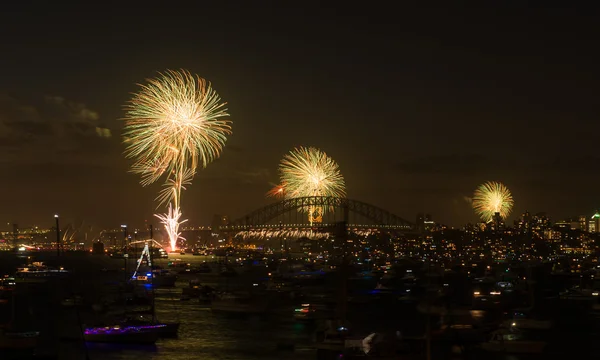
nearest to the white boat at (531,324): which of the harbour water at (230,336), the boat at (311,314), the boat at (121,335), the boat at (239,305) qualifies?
the harbour water at (230,336)

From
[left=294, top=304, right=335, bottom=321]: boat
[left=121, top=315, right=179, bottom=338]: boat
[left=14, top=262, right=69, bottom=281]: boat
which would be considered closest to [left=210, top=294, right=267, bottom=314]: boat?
[left=294, top=304, right=335, bottom=321]: boat

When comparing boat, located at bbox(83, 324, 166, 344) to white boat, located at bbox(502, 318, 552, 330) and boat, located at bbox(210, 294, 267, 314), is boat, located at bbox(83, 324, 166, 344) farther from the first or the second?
white boat, located at bbox(502, 318, 552, 330)

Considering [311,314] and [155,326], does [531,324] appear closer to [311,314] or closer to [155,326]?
[311,314]

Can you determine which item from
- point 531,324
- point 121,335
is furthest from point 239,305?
point 531,324

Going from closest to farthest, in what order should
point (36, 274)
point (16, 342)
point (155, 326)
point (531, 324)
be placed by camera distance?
point (16, 342) → point (155, 326) → point (531, 324) → point (36, 274)

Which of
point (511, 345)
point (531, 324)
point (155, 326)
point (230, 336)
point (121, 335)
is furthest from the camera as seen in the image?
point (531, 324)

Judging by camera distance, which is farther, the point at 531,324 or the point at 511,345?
the point at 531,324

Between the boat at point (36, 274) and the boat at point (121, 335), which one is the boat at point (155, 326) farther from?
the boat at point (36, 274)

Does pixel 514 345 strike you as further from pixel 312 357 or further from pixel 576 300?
pixel 576 300
